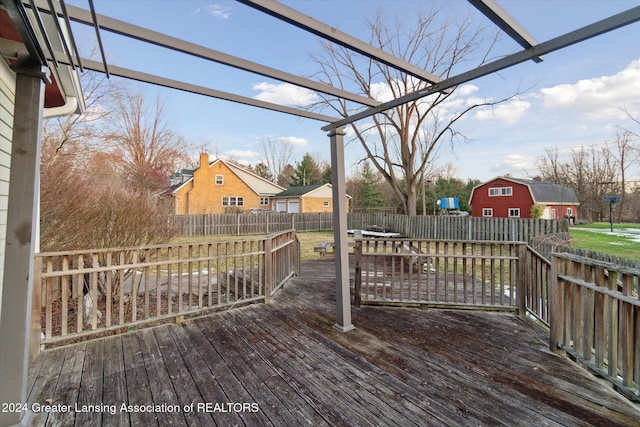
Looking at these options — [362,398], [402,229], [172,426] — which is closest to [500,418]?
[362,398]

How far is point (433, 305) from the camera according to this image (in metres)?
4.24

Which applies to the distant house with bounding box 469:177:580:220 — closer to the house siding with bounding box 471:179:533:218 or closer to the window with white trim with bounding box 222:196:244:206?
the house siding with bounding box 471:179:533:218

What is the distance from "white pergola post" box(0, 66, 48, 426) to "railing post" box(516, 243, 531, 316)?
16.5ft

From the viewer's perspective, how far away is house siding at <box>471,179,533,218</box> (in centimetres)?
2361

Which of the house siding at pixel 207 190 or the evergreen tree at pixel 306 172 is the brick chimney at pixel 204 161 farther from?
the evergreen tree at pixel 306 172

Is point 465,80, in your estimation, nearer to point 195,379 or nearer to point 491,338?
point 491,338

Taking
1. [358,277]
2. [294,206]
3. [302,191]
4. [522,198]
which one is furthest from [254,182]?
[358,277]

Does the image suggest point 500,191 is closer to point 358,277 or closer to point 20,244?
point 358,277

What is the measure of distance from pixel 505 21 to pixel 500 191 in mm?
28008

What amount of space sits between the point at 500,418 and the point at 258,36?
386cm

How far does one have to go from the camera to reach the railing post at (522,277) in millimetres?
3816

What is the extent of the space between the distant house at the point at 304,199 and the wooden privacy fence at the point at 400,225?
4.02m

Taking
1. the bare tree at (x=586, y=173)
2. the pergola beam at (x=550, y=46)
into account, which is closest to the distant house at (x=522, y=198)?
the bare tree at (x=586, y=173)

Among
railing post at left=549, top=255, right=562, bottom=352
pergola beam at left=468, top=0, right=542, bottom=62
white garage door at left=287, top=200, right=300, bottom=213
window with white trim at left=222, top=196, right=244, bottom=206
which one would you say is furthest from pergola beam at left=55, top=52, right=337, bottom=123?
window with white trim at left=222, top=196, right=244, bottom=206
